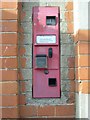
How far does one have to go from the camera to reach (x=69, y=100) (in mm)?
2771

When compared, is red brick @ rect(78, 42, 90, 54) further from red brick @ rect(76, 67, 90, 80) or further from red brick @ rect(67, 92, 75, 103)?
red brick @ rect(67, 92, 75, 103)

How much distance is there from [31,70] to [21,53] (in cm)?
18

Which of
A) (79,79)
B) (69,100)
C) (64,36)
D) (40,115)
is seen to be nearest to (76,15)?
(64,36)

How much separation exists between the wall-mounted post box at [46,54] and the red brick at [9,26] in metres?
0.20

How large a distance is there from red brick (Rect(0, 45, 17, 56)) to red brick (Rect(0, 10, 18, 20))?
259mm

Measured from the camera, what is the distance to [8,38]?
267cm

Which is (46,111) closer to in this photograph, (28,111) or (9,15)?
(28,111)

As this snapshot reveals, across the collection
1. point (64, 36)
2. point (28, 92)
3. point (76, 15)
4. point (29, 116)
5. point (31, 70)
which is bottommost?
point (29, 116)

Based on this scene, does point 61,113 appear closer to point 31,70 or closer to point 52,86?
point 52,86

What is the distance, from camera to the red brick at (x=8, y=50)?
2.66 metres

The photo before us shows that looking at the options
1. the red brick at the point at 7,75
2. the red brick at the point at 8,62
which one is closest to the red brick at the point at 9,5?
the red brick at the point at 8,62

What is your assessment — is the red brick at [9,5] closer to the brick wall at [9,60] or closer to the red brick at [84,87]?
the brick wall at [9,60]

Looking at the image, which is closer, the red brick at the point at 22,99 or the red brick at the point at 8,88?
the red brick at the point at 8,88

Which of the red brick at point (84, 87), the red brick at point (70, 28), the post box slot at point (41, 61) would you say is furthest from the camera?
the red brick at point (70, 28)
